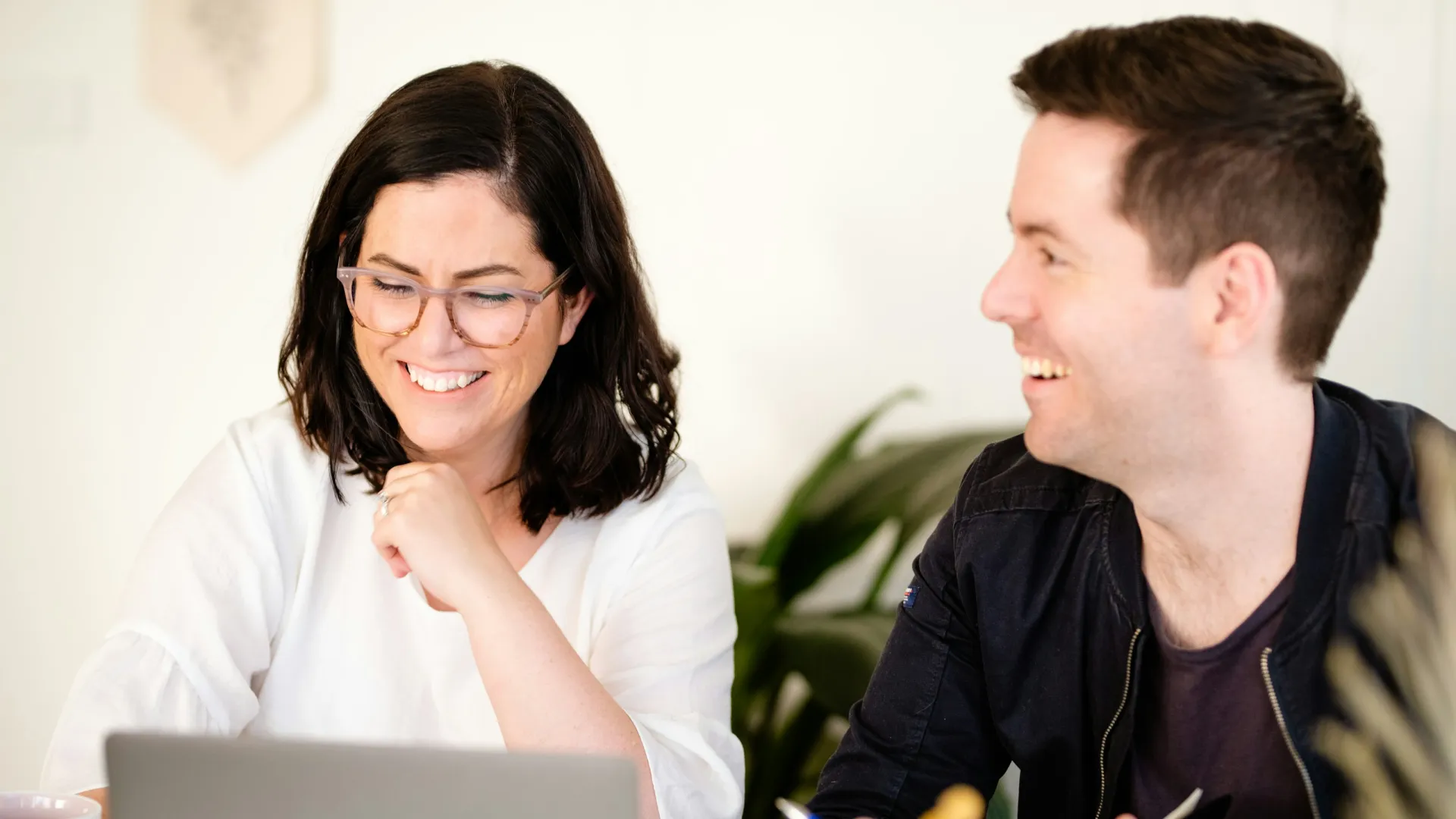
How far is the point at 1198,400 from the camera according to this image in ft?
4.15

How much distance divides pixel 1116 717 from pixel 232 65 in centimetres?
225

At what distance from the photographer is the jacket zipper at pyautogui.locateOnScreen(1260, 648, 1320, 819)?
1228 mm

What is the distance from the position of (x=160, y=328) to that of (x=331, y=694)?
153 cm

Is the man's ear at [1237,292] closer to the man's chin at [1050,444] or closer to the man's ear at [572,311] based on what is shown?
the man's chin at [1050,444]

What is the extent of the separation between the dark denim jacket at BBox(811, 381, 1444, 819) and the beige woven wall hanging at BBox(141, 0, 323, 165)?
1.85m

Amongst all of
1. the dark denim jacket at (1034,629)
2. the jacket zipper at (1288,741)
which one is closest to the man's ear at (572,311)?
the dark denim jacket at (1034,629)

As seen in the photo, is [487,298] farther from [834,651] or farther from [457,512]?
[834,651]

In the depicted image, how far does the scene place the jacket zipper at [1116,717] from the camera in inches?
53.2

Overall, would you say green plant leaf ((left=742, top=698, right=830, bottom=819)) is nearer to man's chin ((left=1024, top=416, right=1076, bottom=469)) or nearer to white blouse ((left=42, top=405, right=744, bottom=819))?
white blouse ((left=42, top=405, right=744, bottom=819))

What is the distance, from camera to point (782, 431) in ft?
8.66

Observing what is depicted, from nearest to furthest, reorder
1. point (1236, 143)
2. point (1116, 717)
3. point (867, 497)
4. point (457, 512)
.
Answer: point (1236, 143) < point (1116, 717) < point (457, 512) < point (867, 497)

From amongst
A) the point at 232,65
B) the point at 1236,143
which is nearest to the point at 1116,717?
the point at 1236,143

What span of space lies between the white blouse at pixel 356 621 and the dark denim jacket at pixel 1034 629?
20 centimetres

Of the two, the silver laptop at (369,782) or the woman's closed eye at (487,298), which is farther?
the woman's closed eye at (487,298)
